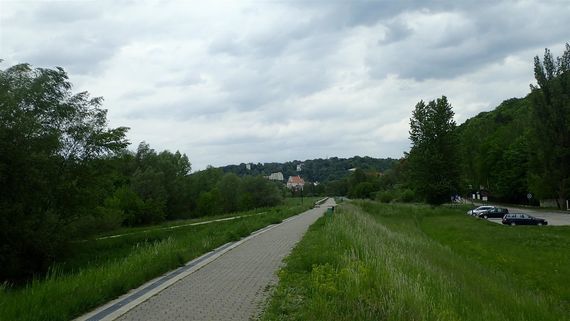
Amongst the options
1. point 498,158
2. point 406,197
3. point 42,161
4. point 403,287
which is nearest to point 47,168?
point 42,161

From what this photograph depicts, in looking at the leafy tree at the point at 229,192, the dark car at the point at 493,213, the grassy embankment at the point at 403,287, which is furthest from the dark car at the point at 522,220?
the leafy tree at the point at 229,192

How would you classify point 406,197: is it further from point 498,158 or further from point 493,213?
point 493,213

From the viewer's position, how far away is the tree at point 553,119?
60.8 meters

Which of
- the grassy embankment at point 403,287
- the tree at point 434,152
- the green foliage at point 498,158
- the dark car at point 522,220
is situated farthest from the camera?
the green foliage at point 498,158

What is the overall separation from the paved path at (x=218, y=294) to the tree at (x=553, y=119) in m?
57.0

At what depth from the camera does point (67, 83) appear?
34312mm

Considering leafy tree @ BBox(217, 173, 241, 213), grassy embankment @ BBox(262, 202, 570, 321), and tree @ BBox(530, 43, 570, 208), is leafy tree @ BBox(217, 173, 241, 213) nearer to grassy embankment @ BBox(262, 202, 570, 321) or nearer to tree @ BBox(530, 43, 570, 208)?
tree @ BBox(530, 43, 570, 208)

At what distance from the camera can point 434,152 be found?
248ft

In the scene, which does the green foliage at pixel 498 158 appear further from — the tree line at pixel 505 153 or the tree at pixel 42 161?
the tree at pixel 42 161

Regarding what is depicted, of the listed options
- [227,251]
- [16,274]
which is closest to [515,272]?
[227,251]

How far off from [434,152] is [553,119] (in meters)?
18.2

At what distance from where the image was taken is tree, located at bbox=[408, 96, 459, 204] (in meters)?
74.0

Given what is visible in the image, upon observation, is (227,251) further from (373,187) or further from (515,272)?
(373,187)

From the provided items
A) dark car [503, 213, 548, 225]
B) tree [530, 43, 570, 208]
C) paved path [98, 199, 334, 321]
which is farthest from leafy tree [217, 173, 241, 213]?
paved path [98, 199, 334, 321]
